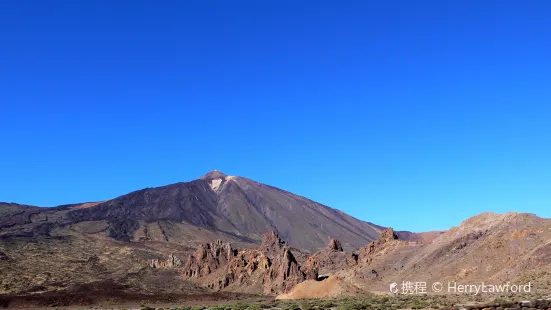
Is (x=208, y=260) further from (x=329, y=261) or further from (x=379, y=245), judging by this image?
(x=379, y=245)

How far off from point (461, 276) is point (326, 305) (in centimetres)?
2703

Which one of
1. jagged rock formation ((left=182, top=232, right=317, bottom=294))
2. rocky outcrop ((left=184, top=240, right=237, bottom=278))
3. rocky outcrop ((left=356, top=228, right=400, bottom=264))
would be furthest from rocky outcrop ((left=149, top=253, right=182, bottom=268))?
rocky outcrop ((left=356, top=228, right=400, bottom=264))

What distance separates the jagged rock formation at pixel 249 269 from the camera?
84.4 meters

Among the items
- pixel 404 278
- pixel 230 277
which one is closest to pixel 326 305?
pixel 404 278

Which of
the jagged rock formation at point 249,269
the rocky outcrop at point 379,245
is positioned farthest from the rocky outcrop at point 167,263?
the rocky outcrop at point 379,245

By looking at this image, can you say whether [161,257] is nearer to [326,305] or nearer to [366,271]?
[366,271]

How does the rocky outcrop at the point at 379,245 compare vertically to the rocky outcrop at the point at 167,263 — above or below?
above

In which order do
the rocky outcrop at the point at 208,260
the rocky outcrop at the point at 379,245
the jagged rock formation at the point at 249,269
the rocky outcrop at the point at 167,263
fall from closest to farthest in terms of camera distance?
the jagged rock formation at the point at 249,269 < the rocky outcrop at the point at 379,245 < the rocky outcrop at the point at 208,260 < the rocky outcrop at the point at 167,263

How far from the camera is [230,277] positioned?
95.1 metres

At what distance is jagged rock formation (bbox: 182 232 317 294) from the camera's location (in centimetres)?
8438

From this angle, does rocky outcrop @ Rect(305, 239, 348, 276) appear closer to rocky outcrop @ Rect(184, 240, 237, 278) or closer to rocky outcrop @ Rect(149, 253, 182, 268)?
rocky outcrop @ Rect(184, 240, 237, 278)

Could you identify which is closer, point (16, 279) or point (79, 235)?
point (16, 279)

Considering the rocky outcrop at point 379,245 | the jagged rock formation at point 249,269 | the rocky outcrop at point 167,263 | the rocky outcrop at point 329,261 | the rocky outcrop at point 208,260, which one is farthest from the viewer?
the rocky outcrop at point 167,263

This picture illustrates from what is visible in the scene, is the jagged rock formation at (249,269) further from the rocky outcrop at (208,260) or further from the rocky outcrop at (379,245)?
the rocky outcrop at (379,245)
